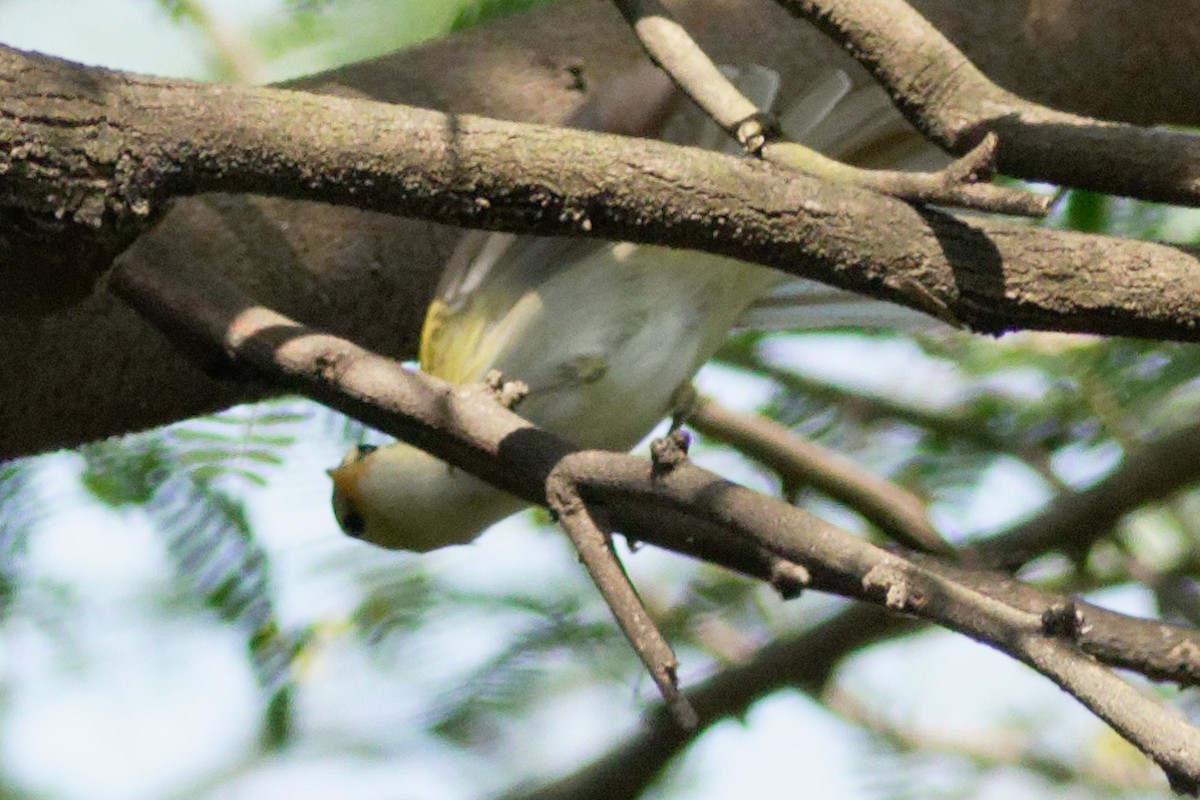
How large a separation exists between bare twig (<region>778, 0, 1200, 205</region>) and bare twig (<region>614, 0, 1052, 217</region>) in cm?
7

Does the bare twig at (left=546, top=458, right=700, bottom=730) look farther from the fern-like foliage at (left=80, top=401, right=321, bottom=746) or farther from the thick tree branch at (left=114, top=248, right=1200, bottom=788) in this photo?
the fern-like foliage at (left=80, top=401, right=321, bottom=746)

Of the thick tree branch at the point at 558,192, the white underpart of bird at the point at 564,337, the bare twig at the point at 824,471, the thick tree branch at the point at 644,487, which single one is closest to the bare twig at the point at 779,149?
the thick tree branch at the point at 558,192

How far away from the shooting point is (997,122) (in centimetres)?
141

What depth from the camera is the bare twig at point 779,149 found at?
1.27 metres

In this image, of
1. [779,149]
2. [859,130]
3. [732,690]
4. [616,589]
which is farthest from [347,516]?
[616,589]

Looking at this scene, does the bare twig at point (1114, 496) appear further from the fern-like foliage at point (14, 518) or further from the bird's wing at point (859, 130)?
the fern-like foliage at point (14, 518)

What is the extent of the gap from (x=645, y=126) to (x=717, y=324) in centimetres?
40

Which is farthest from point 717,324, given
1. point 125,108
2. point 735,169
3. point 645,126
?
point 125,108

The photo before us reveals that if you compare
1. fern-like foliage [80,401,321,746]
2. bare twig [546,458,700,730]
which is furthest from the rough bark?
bare twig [546,458,700,730]

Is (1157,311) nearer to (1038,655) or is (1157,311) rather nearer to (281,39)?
(1038,655)

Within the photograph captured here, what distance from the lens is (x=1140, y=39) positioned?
248cm

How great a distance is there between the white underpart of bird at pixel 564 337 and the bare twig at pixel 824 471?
0.11 metres

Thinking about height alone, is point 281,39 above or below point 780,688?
above

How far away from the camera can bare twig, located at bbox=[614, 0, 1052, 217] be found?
1.27 metres
